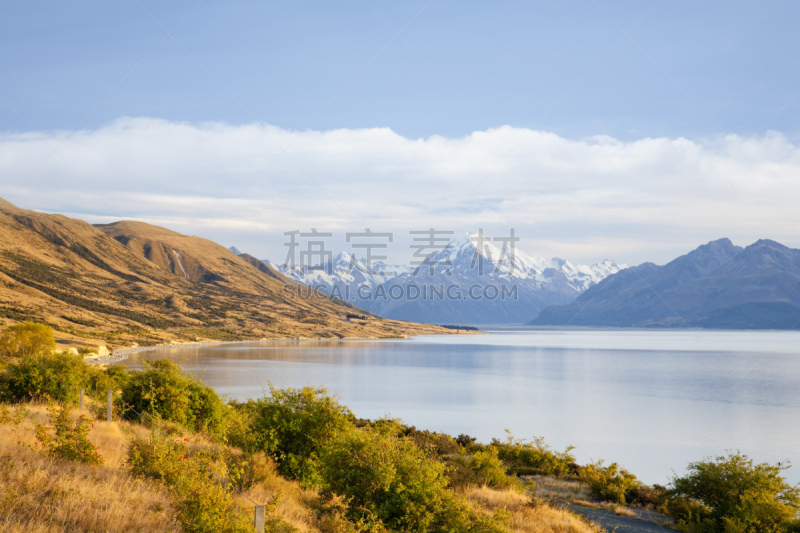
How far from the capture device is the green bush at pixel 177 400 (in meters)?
19.0

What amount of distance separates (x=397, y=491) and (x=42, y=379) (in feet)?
58.3

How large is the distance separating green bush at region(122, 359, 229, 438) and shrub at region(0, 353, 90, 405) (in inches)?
88.3

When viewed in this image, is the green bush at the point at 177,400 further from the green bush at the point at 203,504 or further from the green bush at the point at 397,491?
the green bush at the point at 203,504

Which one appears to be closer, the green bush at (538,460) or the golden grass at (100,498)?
the golden grass at (100,498)

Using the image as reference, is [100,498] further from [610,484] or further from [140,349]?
[140,349]

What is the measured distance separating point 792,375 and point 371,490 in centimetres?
7648

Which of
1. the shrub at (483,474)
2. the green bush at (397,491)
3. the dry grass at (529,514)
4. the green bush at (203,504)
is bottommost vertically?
the shrub at (483,474)

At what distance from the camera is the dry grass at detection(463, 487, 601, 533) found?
482 inches

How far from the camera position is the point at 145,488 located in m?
8.84

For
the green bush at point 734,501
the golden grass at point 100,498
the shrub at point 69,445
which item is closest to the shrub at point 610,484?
the green bush at point 734,501

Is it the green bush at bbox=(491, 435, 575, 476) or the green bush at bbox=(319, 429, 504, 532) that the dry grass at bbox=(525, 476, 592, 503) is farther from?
the green bush at bbox=(319, 429, 504, 532)

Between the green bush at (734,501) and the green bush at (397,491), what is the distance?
321 inches

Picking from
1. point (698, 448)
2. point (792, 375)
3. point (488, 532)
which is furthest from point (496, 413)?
point (792, 375)

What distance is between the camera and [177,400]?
1908cm
